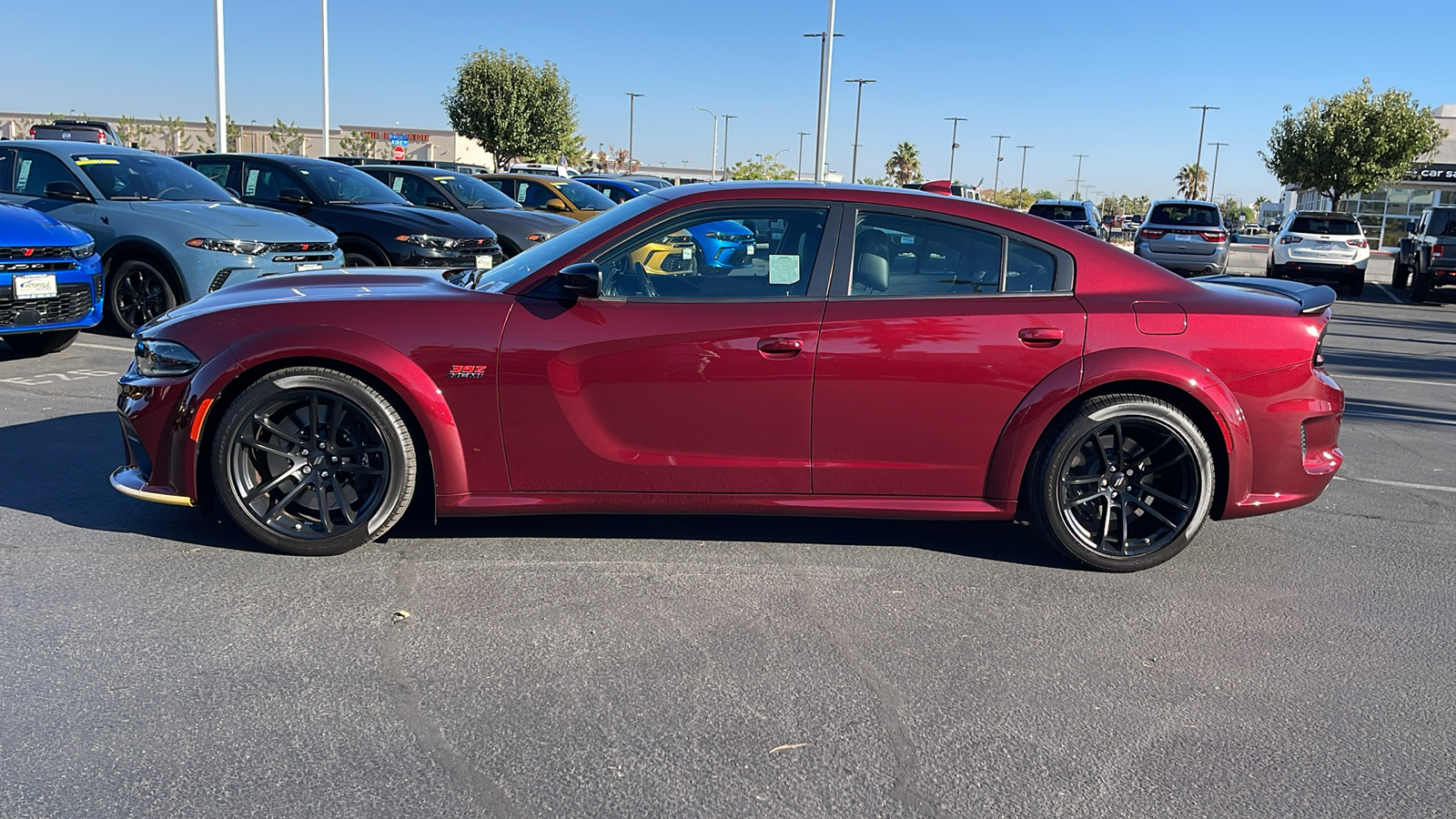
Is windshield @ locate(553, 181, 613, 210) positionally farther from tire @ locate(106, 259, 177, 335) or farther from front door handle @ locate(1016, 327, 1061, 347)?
front door handle @ locate(1016, 327, 1061, 347)

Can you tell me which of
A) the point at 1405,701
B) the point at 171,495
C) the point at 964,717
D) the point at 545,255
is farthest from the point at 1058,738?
the point at 171,495

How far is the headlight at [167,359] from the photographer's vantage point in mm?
4242

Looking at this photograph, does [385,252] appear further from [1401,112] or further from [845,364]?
[1401,112]

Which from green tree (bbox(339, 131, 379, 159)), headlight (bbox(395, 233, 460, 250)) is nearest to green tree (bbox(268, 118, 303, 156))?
green tree (bbox(339, 131, 379, 159))

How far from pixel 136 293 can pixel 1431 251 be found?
1951 centimetres

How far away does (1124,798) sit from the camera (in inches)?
110

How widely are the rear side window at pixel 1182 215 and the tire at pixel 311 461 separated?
72.6 ft

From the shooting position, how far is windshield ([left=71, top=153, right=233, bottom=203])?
388 inches

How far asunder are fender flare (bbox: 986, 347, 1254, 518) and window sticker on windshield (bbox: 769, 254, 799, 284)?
97 centimetres

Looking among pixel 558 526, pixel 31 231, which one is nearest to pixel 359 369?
pixel 558 526

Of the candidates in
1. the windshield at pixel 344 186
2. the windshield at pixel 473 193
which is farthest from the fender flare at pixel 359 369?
the windshield at pixel 473 193

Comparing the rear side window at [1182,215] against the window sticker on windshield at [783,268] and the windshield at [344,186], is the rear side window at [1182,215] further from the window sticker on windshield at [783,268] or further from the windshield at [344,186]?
the window sticker on windshield at [783,268]

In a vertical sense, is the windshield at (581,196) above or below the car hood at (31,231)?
above

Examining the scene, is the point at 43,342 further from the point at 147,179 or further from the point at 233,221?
the point at 147,179
